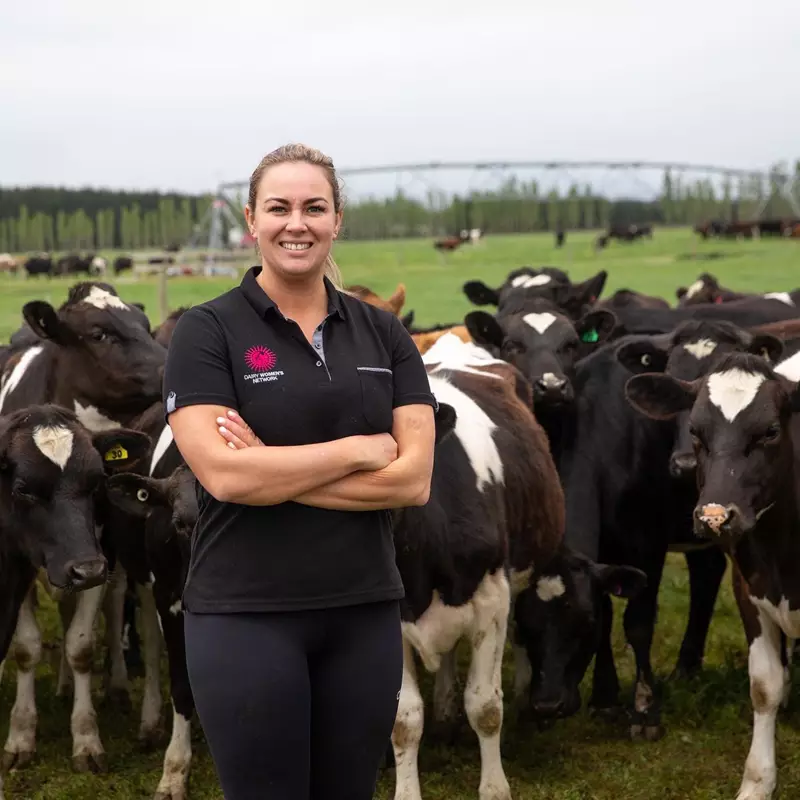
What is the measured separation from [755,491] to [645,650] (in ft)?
6.01

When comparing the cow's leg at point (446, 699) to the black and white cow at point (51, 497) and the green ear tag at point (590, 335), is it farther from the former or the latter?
the green ear tag at point (590, 335)

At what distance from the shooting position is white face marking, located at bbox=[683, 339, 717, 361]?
595cm

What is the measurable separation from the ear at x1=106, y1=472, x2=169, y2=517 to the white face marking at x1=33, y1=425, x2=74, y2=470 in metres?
0.21

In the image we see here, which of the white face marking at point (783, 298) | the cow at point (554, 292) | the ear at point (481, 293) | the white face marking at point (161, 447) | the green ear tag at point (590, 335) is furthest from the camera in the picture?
the white face marking at point (783, 298)

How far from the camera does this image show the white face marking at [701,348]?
595 cm

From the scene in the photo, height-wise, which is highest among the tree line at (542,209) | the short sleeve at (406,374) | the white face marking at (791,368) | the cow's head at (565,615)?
the tree line at (542,209)

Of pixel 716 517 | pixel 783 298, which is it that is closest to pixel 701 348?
pixel 716 517

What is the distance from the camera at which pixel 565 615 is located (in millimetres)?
5402

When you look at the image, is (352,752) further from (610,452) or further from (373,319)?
(610,452)

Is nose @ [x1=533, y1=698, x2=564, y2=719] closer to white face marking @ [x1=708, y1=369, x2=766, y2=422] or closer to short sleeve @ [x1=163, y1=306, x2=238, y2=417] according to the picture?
white face marking @ [x1=708, y1=369, x2=766, y2=422]

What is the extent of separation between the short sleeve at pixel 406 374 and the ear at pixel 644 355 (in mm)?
3479

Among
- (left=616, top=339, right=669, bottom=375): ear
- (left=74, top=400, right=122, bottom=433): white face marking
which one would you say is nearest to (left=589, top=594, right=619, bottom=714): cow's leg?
(left=616, top=339, right=669, bottom=375): ear

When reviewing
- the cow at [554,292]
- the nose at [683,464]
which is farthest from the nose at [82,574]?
the cow at [554,292]

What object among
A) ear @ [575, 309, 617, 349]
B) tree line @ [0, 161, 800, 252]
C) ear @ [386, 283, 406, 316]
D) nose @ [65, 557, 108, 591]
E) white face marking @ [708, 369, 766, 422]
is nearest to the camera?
nose @ [65, 557, 108, 591]
